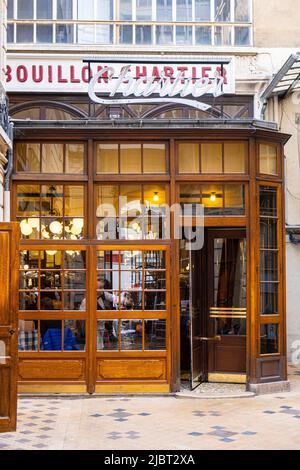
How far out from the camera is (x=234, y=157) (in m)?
9.83

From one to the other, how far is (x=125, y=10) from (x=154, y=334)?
22.4 feet

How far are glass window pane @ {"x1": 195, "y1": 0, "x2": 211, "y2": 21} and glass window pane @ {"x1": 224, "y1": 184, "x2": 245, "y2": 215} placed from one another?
485cm

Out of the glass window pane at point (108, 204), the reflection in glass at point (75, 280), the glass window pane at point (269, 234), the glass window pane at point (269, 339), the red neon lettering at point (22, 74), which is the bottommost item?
the glass window pane at point (269, 339)

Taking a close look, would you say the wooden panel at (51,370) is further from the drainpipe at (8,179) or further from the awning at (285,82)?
the awning at (285,82)

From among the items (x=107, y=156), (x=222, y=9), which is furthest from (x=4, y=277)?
(x=222, y=9)

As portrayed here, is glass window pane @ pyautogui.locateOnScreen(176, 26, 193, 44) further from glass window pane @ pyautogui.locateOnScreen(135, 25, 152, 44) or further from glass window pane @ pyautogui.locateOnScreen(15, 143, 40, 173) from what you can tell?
glass window pane @ pyautogui.locateOnScreen(15, 143, 40, 173)

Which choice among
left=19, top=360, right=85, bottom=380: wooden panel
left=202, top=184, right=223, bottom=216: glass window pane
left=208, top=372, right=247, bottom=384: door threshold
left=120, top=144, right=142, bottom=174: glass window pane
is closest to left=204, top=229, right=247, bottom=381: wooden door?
left=208, top=372, right=247, bottom=384: door threshold

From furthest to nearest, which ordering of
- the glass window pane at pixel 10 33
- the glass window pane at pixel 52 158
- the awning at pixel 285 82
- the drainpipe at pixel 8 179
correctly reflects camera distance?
the glass window pane at pixel 10 33 < the awning at pixel 285 82 < the glass window pane at pixel 52 158 < the drainpipe at pixel 8 179

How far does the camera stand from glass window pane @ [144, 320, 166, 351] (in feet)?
31.2

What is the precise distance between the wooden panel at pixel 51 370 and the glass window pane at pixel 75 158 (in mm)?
2773

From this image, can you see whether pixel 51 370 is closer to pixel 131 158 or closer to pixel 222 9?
pixel 131 158

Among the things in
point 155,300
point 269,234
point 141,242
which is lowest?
point 155,300

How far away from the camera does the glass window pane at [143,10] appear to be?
13.0 meters

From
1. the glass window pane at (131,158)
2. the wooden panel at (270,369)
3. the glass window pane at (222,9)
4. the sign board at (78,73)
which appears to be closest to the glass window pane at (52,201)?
the glass window pane at (131,158)
